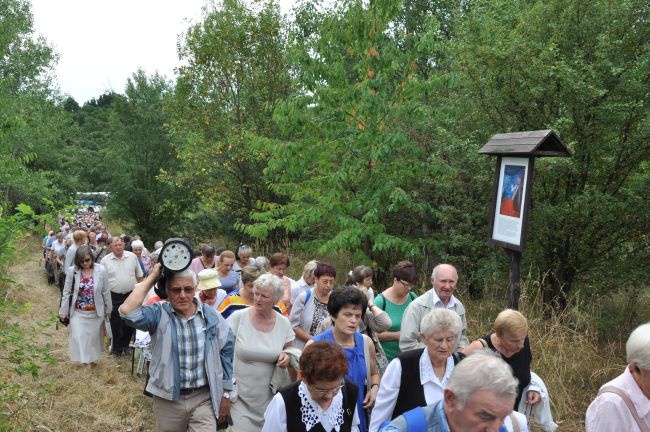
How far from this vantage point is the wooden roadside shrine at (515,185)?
19.3 ft

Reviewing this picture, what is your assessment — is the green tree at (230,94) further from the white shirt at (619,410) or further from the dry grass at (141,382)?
the white shirt at (619,410)

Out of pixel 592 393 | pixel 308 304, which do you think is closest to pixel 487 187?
pixel 592 393

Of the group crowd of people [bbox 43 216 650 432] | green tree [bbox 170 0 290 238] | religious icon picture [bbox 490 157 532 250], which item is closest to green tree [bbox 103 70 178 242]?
green tree [bbox 170 0 290 238]

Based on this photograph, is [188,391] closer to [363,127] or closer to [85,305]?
[85,305]

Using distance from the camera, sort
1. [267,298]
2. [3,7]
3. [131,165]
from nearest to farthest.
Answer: [267,298]
[131,165]
[3,7]

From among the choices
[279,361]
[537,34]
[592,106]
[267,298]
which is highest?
[537,34]

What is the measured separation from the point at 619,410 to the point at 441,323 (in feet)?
3.38

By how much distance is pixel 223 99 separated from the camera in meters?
18.4

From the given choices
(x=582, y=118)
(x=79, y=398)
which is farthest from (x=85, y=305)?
(x=582, y=118)

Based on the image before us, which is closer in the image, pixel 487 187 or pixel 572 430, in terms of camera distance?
pixel 572 430

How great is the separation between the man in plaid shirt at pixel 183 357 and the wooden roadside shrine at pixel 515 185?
125 inches

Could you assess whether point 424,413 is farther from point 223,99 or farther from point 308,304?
point 223,99

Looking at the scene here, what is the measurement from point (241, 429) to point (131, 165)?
18118 millimetres

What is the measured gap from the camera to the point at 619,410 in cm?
279
